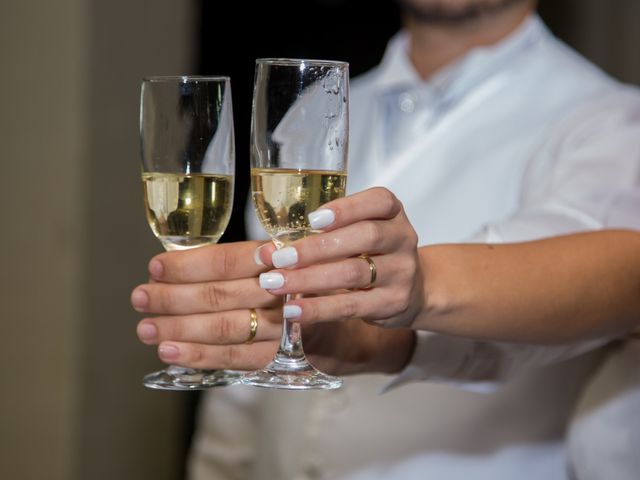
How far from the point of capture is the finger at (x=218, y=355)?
1206 mm

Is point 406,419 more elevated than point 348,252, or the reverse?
point 348,252

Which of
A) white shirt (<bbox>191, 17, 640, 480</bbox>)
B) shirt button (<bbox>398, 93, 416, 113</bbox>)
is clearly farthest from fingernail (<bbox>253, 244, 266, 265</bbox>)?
shirt button (<bbox>398, 93, 416, 113</bbox>)

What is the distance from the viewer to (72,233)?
122 inches

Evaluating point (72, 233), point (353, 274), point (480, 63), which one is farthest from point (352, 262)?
point (72, 233)

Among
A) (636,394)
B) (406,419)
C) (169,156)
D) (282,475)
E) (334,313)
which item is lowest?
(282,475)

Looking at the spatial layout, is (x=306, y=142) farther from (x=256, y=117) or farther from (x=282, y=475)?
(x=282, y=475)

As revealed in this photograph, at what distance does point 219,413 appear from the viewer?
2211mm

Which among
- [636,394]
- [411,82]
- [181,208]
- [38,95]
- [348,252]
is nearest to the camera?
[348,252]

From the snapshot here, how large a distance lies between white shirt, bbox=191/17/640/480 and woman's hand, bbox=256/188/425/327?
47 centimetres

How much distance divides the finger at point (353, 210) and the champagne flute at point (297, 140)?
4 centimetres

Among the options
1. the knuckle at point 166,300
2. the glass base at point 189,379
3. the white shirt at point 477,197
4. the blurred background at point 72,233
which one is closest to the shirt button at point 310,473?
the white shirt at point 477,197

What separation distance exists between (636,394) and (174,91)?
83 centimetres

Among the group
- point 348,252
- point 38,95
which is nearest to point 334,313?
point 348,252

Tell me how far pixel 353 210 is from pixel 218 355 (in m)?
0.31
